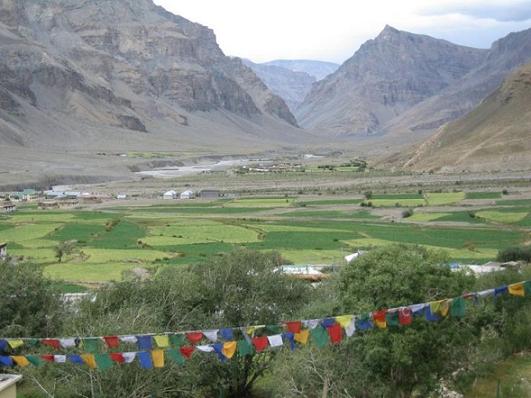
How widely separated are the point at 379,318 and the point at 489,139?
130790 millimetres

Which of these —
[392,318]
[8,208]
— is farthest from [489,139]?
[392,318]

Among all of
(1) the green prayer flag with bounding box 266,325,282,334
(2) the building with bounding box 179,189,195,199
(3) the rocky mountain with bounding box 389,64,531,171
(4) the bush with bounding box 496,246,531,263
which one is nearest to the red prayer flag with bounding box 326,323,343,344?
(1) the green prayer flag with bounding box 266,325,282,334

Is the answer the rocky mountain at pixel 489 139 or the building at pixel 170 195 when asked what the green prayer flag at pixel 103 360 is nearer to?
the building at pixel 170 195

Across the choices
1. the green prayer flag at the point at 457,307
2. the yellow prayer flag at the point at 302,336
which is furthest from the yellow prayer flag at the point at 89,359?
the green prayer flag at the point at 457,307

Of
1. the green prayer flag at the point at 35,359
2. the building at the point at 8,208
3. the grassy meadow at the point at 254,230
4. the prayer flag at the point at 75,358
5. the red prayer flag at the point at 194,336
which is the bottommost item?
the building at the point at 8,208

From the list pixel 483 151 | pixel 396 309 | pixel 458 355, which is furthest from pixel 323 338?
pixel 483 151

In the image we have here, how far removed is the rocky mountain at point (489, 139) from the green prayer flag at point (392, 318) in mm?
119255

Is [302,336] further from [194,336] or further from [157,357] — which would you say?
[157,357]

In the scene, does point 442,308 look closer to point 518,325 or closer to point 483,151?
point 518,325

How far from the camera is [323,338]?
53.5ft

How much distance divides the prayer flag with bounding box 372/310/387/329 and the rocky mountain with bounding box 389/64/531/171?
393ft

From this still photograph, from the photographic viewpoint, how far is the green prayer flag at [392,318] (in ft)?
55.3

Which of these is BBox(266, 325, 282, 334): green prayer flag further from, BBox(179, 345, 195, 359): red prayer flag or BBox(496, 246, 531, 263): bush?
BBox(496, 246, 531, 263): bush

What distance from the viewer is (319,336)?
643 inches
